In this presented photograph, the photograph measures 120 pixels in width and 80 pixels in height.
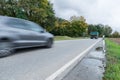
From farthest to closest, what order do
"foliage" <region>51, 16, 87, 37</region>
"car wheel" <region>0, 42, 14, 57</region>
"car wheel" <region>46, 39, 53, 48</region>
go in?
"foliage" <region>51, 16, 87, 37</region> < "car wheel" <region>46, 39, 53, 48</region> < "car wheel" <region>0, 42, 14, 57</region>

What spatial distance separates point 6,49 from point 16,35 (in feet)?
2.99

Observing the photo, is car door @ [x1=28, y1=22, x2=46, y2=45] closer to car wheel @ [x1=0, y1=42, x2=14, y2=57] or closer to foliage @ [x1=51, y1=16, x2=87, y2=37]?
car wheel @ [x1=0, y1=42, x2=14, y2=57]

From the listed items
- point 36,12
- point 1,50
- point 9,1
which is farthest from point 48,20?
point 1,50

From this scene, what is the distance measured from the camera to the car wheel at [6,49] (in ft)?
27.6

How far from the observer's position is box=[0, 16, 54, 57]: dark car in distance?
8.63 meters

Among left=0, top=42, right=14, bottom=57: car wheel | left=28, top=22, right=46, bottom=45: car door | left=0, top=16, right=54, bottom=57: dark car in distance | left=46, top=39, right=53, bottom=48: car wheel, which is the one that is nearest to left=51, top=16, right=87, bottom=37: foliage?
left=46, top=39, right=53, bottom=48: car wheel

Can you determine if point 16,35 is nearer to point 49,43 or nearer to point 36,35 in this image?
point 36,35

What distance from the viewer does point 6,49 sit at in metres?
8.66

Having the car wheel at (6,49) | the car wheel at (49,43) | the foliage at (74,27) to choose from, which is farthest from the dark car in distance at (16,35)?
the foliage at (74,27)

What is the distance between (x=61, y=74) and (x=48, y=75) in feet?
1.33

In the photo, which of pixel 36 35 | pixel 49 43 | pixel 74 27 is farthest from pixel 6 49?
pixel 74 27

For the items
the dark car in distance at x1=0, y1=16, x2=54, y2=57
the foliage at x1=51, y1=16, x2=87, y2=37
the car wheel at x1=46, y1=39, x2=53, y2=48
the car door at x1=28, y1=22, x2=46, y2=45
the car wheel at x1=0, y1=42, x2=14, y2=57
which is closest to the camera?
the car wheel at x1=0, y1=42, x2=14, y2=57

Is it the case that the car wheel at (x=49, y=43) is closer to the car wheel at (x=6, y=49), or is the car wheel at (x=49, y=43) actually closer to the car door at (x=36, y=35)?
the car door at (x=36, y=35)

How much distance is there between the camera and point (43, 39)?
12.2m
